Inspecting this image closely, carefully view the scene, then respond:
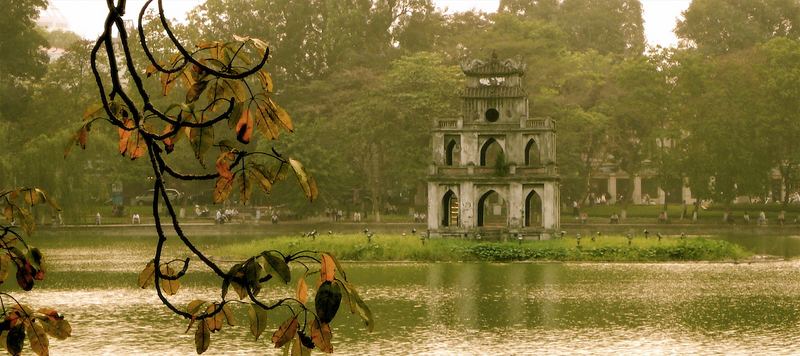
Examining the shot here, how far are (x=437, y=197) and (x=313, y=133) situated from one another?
84.4 feet

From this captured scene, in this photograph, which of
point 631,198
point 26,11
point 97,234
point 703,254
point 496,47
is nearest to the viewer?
point 703,254

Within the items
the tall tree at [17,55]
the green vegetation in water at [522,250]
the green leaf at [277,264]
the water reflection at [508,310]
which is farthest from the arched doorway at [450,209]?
the green leaf at [277,264]

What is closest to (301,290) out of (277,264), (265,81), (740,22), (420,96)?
(277,264)

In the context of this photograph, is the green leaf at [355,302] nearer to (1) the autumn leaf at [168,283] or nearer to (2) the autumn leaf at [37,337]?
(1) the autumn leaf at [168,283]

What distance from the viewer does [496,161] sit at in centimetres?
5172

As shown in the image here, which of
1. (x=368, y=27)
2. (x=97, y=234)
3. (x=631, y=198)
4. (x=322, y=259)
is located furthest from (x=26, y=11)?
(x=322, y=259)

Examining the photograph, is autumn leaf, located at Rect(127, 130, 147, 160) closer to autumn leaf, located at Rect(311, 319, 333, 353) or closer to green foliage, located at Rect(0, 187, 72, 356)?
green foliage, located at Rect(0, 187, 72, 356)

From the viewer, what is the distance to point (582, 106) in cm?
7856

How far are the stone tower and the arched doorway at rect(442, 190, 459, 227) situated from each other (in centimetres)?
4

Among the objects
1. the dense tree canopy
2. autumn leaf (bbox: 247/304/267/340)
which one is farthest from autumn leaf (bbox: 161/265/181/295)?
the dense tree canopy

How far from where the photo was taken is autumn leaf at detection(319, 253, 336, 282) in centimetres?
358

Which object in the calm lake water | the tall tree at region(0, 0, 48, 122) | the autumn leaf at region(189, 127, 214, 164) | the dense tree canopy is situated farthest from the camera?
the dense tree canopy

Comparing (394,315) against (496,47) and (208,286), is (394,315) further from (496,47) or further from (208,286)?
(496,47)

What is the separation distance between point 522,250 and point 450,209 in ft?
A: 26.7
